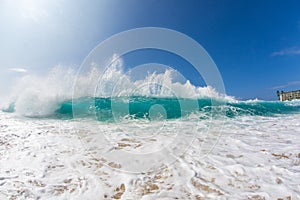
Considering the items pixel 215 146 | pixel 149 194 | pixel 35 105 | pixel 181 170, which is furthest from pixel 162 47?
pixel 35 105

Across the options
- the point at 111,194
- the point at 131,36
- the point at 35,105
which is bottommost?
the point at 111,194

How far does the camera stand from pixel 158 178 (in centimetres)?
318

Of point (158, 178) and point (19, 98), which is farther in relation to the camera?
point (19, 98)

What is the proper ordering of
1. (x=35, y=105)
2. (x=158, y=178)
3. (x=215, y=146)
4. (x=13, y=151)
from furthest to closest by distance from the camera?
(x=35, y=105)
(x=215, y=146)
(x=13, y=151)
(x=158, y=178)

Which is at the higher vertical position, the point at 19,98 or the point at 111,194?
the point at 19,98

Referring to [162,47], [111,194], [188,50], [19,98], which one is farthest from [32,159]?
[19,98]

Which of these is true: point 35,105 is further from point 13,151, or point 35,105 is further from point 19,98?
point 13,151

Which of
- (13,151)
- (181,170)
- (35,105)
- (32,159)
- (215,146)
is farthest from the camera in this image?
(35,105)

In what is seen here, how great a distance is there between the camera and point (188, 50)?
5.83m

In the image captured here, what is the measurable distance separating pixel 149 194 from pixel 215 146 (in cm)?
286

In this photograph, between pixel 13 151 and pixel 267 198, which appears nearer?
pixel 267 198

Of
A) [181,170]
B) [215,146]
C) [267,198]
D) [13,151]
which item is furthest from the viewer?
[215,146]

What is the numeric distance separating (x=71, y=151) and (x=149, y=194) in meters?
2.76

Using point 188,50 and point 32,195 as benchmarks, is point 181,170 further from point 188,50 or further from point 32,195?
point 188,50
